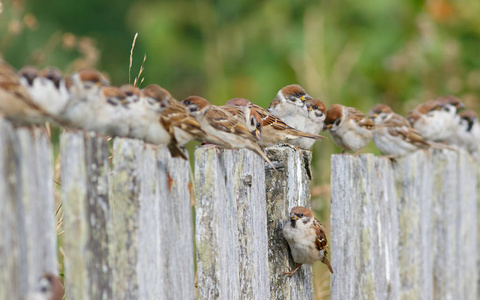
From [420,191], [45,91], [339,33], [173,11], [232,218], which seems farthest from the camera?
[173,11]

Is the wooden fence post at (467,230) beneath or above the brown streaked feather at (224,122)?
beneath

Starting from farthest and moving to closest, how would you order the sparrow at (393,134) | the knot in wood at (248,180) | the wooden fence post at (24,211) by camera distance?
the sparrow at (393,134)
the knot in wood at (248,180)
the wooden fence post at (24,211)

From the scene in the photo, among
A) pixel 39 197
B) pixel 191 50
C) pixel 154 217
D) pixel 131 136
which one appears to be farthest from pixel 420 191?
pixel 191 50

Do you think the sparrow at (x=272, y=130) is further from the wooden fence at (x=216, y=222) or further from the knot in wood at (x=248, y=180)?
the knot in wood at (x=248, y=180)

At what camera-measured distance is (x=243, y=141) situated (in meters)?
3.99

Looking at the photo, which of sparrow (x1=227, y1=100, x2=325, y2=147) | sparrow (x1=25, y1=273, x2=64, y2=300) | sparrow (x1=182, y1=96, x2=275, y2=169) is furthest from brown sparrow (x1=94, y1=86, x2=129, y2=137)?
sparrow (x1=227, y1=100, x2=325, y2=147)

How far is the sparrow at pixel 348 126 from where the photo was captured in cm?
585

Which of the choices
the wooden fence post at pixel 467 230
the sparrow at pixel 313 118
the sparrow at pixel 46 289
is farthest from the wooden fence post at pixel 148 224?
the wooden fence post at pixel 467 230

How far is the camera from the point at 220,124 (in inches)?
155

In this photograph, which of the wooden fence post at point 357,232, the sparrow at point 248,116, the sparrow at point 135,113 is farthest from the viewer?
the sparrow at point 248,116

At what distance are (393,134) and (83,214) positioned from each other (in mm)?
4599

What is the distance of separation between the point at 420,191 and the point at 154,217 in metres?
2.50

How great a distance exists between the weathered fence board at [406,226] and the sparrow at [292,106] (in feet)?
3.88

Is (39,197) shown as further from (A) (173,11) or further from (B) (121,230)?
(A) (173,11)
